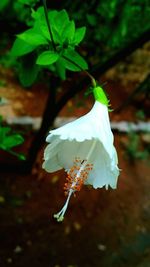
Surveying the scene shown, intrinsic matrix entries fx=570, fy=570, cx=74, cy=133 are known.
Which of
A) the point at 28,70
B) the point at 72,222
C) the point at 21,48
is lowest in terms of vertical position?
the point at 72,222

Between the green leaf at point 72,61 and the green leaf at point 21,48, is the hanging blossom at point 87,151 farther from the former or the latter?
the green leaf at point 21,48

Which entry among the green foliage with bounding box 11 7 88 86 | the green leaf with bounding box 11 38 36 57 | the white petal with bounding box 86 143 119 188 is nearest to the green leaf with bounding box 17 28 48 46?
the green foliage with bounding box 11 7 88 86

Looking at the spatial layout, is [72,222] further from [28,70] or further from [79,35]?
[79,35]

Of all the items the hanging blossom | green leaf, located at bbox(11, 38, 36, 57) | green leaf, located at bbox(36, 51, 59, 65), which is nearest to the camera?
the hanging blossom

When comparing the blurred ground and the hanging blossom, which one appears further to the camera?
the blurred ground

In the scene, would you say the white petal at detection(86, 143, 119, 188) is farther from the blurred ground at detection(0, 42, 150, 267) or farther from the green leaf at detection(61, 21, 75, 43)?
the blurred ground at detection(0, 42, 150, 267)

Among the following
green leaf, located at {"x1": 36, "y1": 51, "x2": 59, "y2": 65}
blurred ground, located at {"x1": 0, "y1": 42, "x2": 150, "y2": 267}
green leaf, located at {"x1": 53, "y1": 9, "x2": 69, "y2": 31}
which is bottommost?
blurred ground, located at {"x1": 0, "y1": 42, "x2": 150, "y2": 267}

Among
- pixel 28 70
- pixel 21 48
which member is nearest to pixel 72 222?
pixel 28 70
